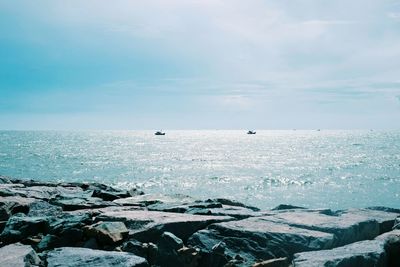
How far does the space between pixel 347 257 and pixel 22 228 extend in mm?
5081

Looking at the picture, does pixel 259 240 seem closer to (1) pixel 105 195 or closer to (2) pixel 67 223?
(2) pixel 67 223

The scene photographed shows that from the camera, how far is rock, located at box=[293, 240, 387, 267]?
18.0 feet

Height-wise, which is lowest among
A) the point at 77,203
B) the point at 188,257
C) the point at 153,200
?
the point at 188,257

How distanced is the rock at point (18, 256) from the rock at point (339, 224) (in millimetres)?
3944

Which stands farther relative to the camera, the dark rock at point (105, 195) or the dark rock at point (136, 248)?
the dark rock at point (105, 195)

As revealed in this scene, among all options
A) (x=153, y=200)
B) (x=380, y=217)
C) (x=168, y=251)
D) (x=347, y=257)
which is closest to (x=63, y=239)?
(x=168, y=251)

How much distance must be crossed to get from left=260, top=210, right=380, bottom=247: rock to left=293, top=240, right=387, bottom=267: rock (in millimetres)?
708

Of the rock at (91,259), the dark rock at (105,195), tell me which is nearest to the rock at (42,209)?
the dark rock at (105,195)

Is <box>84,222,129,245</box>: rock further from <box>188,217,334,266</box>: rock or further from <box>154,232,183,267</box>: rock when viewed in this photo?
<box>188,217,334,266</box>: rock

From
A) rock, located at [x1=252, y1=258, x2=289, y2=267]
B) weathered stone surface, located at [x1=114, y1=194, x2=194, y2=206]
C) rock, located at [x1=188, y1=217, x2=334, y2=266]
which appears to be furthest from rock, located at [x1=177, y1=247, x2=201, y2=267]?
weathered stone surface, located at [x1=114, y1=194, x2=194, y2=206]

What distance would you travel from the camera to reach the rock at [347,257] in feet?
18.0

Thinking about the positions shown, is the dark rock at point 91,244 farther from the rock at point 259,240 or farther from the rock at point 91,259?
the rock at point 259,240

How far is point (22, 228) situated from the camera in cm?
715

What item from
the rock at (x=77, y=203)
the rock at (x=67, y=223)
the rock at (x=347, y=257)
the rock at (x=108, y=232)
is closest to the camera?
the rock at (x=347, y=257)
